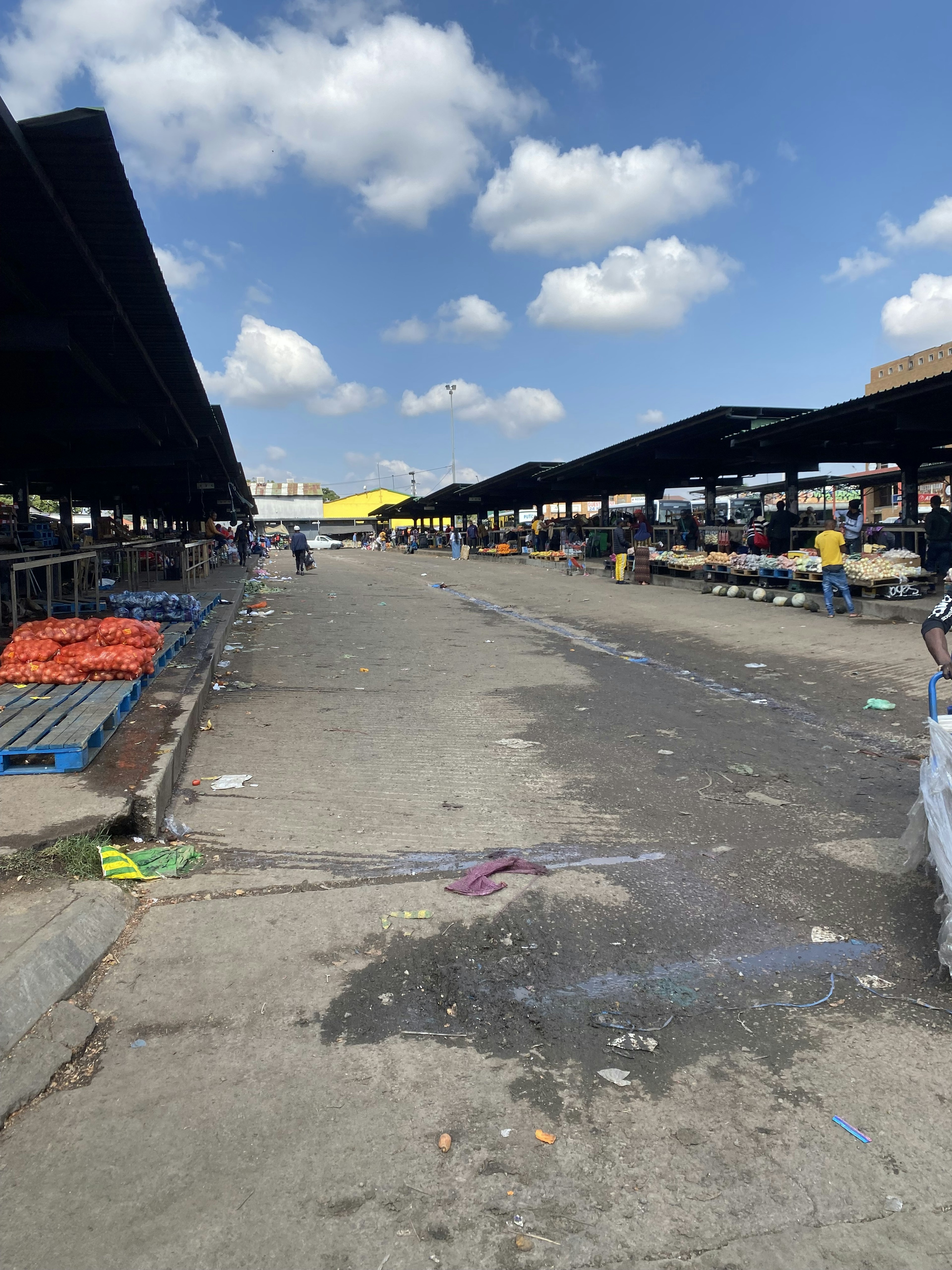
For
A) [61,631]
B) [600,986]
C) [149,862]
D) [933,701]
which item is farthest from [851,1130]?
[61,631]

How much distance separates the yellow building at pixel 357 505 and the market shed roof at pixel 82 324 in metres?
82.5

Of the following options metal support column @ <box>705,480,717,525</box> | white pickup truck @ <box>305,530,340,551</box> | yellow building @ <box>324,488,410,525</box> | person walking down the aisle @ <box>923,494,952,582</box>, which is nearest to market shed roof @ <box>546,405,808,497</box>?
metal support column @ <box>705,480,717,525</box>

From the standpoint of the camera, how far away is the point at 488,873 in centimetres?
393

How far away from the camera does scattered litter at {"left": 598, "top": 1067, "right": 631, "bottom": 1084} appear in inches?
97.4

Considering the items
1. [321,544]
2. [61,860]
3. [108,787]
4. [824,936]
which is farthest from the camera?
[321,544]

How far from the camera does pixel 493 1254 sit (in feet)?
6.18

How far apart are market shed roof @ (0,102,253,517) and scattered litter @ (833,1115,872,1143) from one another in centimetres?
692

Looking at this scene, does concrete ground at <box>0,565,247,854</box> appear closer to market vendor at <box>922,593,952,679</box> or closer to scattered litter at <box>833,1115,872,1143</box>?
scattered litter at <box>833,1115,872,1143</box>

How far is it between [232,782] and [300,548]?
25138 mm

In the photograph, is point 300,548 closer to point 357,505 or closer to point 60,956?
point 60,956

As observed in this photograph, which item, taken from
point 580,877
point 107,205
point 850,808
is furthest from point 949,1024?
point 107,205

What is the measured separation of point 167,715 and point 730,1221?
543 cm

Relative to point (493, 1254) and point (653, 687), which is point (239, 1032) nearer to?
point (493, 1254)

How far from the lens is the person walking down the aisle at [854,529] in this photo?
16953mm
